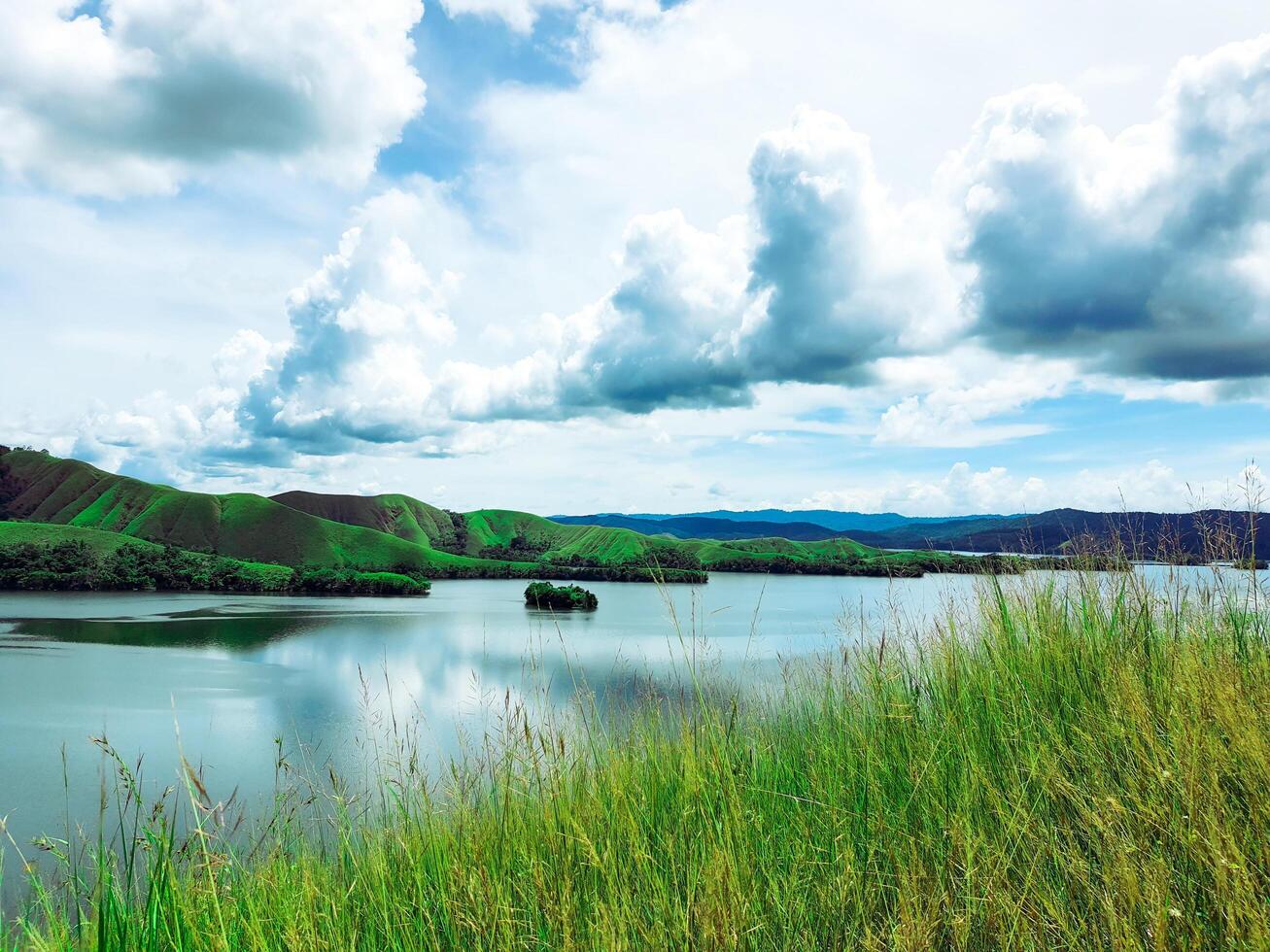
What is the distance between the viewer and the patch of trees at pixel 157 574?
196ft

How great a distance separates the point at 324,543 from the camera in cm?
8669

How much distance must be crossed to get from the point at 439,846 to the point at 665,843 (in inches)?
55.6

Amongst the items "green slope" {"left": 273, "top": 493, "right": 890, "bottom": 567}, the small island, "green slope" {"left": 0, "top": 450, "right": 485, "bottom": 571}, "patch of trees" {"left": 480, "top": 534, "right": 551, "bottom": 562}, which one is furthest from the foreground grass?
"patch of trees" {"left": 480, "top": 534, "right": 551, "bottom": 562}

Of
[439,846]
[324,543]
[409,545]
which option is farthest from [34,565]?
[439,846]

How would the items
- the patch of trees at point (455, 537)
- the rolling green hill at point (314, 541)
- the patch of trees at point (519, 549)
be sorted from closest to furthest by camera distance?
the rolling green hill at point (314, 541) → the patch of trees at point (519, 549) → the patch of trees at point (455, 537)

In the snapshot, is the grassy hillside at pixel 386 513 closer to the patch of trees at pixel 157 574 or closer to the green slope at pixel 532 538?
the green slope at pixel 532 538

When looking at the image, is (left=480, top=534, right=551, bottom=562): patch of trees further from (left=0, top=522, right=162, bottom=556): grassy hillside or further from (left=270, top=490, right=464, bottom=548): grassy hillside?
(left=0, top=522, right=162, bottom=556): grassy hillside

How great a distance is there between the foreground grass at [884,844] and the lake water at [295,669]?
0.81m

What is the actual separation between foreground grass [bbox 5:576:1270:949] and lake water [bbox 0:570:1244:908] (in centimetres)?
81

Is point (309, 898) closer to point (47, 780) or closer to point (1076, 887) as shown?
point (1076, 887)

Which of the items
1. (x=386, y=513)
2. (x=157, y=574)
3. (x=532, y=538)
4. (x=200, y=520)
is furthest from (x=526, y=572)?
(x=386, y=513)

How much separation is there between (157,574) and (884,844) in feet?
253

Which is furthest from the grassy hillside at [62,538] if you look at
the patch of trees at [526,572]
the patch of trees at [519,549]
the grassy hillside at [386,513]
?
the grassy hillside at [386,513]

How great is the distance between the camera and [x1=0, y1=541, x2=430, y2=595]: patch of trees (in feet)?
196
